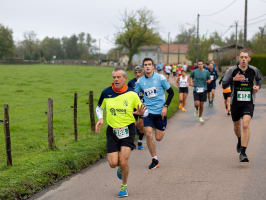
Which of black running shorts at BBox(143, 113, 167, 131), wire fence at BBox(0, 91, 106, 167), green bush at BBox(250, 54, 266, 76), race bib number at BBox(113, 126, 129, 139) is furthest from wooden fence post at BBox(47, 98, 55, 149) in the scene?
green bush at BBox(250, 54, 266, 76)

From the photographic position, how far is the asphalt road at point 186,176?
18.8 feet

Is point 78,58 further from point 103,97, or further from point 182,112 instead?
point 103,97

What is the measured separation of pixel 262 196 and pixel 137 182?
6.35ft

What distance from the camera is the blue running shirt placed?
7598mm

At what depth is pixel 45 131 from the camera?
12945mm

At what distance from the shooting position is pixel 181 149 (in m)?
8.98

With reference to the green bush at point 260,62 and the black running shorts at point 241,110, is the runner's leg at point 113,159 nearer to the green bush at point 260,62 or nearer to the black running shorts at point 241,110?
the black running shorts at point 241,110

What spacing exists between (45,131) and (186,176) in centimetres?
731

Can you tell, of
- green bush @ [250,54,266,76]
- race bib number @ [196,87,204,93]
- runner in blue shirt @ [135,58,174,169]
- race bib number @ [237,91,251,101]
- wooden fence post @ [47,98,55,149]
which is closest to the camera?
runner in blue shirt @ [135,58,174,169]

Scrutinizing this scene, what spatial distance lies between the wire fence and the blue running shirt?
1706 mm

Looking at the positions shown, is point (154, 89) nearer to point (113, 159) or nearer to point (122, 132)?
point (122, 132)

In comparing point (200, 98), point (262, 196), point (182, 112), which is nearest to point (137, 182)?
point (262, 196)

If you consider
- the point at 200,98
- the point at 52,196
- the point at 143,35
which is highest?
the point at 143,35

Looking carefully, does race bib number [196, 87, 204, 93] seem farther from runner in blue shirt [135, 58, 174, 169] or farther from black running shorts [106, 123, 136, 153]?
black running shorts [106, 123, 136, 153]
